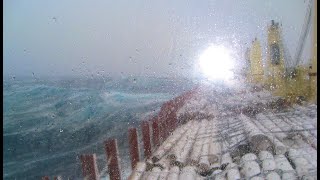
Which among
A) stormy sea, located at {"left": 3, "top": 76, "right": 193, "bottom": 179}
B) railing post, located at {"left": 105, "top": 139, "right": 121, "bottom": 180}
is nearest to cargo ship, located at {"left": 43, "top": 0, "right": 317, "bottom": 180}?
railing post, located at {"left": 105, "top": 139, "right": 121, "bottom": 180}

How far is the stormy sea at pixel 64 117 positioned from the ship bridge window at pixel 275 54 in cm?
484

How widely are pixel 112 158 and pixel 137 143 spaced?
506 millimetres

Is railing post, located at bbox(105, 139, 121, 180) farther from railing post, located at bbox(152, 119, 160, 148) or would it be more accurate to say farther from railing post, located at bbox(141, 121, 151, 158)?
railing post, located at bbox(152, 119, 160, 148)

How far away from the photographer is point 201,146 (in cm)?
366

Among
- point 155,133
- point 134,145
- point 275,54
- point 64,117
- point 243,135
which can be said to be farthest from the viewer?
point 64,117

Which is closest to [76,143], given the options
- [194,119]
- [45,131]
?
[45,131]

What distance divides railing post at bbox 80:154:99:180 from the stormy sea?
228 inches

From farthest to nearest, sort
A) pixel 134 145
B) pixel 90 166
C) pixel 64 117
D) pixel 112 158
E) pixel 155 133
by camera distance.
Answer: pixel 64 117, pixel 155 133, pixel 134 145, pixel 112 158, pixel 90 166

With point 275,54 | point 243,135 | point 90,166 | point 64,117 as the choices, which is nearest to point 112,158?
point 90,166

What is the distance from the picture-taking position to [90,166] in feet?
8.89

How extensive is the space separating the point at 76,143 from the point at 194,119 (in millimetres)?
7225

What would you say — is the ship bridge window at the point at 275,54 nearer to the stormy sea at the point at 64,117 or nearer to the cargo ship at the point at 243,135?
the cargo ship at the point at 243,135

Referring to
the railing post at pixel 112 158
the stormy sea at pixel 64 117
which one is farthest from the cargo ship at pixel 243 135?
the stormy sea at pixel 64 117

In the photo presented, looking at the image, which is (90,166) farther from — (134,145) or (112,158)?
(134,145)
